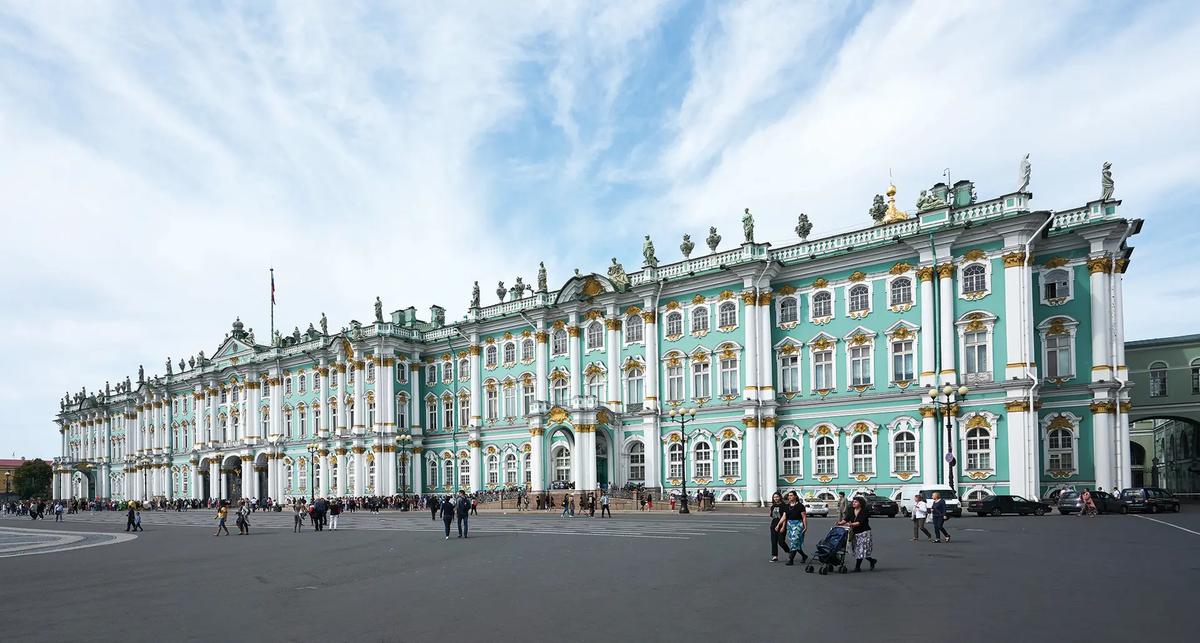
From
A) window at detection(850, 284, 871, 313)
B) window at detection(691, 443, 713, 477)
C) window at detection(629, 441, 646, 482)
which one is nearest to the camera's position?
window at detection(850, 284, 871, 313)

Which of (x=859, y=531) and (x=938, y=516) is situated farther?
(x=938, y=516)

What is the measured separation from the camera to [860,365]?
51625 millimetres

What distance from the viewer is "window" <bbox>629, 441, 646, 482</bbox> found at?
61.1m

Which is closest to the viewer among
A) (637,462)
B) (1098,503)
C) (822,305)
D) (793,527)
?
(793,527)

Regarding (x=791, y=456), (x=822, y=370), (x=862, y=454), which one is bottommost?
(x=791, y=456)

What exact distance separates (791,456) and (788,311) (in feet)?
28.8

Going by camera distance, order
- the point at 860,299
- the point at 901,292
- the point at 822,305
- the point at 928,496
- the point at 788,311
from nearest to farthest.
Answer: the point at 928,496 → the point at 901,292 → the point at 860,299 → the point at 822,305 → the point at 788,311

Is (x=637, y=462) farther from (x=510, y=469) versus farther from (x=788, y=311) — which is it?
(x=788, y=311)

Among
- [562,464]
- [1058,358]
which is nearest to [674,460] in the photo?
[562,464]

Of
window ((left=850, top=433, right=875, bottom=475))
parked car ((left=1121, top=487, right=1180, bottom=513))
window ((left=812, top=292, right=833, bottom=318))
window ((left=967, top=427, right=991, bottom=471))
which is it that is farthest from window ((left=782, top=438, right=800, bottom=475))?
parked car ((left=1121, top=487, right=1180, bottom=513))

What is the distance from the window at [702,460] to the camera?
57.0 m

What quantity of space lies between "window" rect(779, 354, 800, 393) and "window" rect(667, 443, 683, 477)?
8.11 m

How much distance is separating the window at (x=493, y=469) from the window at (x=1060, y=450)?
40572 mm

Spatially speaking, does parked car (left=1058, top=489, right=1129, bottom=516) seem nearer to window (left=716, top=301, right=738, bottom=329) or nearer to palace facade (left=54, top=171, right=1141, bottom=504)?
palace facade (left=54, top=171, right=1141, bottom=504)
